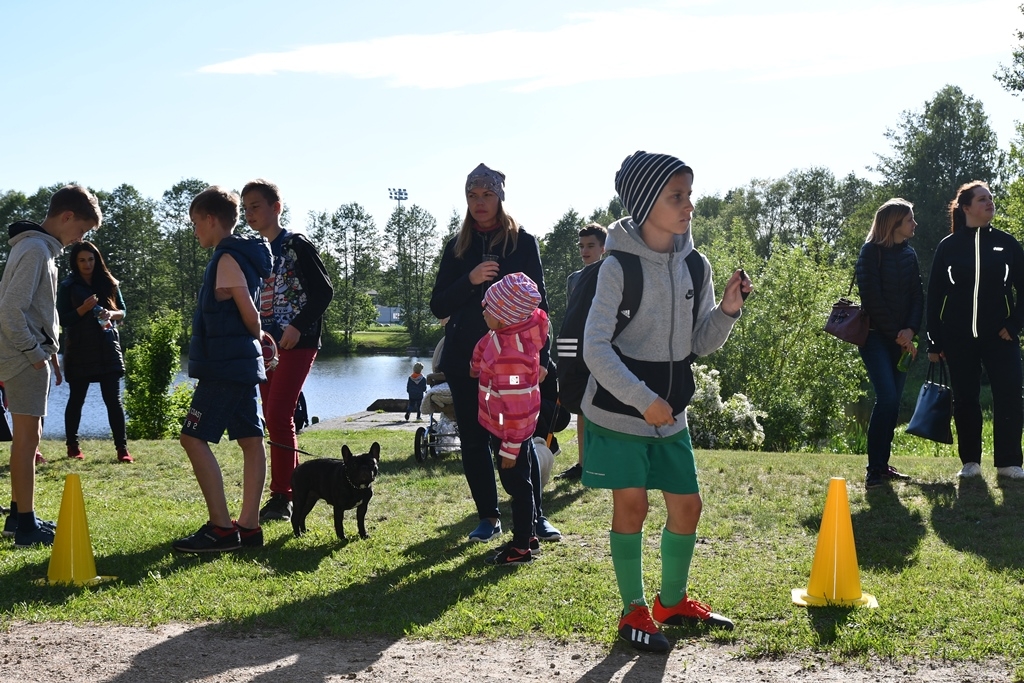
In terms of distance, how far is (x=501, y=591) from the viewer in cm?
504

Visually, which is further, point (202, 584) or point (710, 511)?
point (710, 511)

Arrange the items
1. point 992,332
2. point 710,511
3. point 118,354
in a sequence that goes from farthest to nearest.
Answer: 1. point 118,354
2. point 992,332
3. point 710,511

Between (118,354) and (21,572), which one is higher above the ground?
(118,354)

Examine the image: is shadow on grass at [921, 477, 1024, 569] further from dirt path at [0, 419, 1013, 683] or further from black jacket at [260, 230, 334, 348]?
black jacket at [260, 230, 334, 348]

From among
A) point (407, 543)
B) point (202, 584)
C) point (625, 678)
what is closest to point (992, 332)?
point (407, 543)

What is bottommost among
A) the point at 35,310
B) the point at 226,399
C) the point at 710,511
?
the point at 710,511

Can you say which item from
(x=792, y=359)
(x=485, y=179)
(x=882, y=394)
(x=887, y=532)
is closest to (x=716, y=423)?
(x=882, y=394)

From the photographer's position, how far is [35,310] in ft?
20.0

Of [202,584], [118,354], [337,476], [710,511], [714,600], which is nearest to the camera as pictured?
[714,600]

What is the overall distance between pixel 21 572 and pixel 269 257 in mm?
2234

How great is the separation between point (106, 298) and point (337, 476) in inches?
212

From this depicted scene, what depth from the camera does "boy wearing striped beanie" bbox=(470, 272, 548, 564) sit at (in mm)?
5574

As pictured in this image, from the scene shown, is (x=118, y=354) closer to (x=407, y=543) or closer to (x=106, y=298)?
(x=106, y=298)

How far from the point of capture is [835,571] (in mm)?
4723
